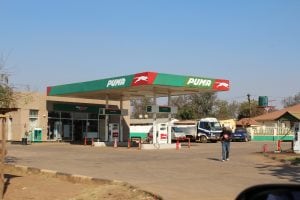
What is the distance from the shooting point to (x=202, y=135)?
55031 millimetres

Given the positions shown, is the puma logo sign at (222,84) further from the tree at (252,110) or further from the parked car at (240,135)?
the tree at (252,110)

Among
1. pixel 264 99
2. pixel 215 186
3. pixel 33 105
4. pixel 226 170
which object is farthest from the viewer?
pixel 264 99

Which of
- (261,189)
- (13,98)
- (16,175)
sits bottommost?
(16,175)

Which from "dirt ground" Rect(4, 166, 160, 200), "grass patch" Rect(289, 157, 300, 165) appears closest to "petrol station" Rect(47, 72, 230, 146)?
"grass patch" Rect(289, 157, 300, 165)

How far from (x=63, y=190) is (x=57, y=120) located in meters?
39.3

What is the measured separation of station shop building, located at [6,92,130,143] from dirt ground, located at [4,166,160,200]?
31.5m

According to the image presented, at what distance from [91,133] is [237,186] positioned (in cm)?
4190

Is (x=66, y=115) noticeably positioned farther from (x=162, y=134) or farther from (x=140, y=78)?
(x=140, y=78)

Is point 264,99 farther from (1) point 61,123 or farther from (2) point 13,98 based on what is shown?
(2) point 13,98

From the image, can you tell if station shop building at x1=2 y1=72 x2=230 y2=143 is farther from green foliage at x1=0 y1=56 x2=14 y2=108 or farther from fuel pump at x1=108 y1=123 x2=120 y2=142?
green foliage at x1=0 y1=56 x2=14 y2=108

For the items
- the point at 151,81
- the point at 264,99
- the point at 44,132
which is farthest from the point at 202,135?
the point at 264,99

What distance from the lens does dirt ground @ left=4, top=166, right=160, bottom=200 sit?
12641 mm

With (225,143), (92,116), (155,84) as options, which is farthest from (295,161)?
(92,116)

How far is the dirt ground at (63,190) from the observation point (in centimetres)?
1264
